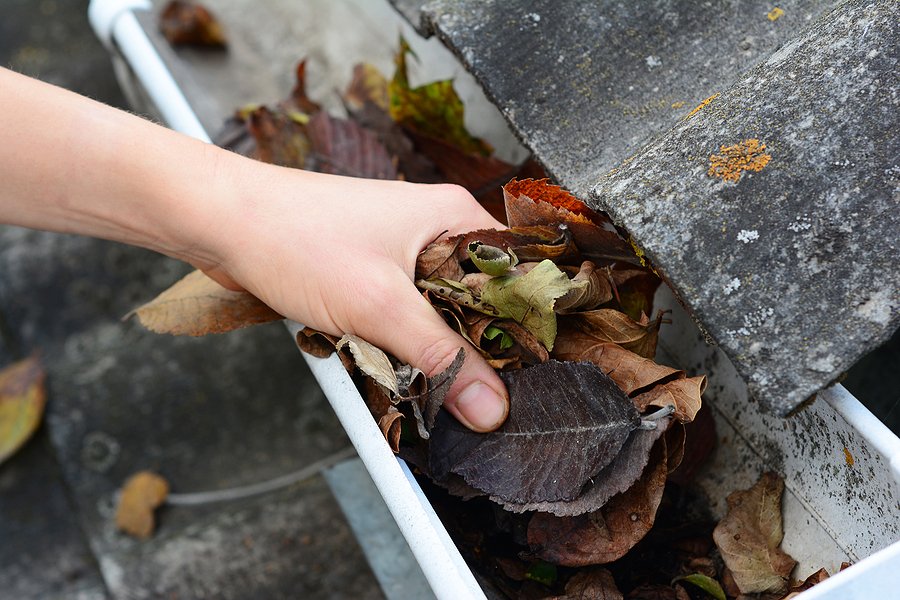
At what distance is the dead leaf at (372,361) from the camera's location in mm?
1088

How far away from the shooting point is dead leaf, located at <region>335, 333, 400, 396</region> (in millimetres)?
1088

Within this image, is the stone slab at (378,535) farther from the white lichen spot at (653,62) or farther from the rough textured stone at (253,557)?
the white lichen spot at (653,62)

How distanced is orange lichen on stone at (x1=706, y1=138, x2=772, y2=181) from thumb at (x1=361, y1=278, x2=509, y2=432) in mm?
377

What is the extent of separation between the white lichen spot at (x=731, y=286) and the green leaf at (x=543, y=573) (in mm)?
463

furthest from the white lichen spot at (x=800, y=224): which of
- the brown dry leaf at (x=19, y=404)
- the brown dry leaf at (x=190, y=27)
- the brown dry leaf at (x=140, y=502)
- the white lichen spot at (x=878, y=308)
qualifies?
the brown dry leaf at (x=19, y=404)

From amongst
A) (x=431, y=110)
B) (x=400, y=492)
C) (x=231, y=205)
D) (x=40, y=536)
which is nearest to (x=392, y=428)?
(x=400, y=492)

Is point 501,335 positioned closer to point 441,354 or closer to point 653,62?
point 441,354

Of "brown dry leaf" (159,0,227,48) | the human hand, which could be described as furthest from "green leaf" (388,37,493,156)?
"brown dry leaf" (159,0,227,48)

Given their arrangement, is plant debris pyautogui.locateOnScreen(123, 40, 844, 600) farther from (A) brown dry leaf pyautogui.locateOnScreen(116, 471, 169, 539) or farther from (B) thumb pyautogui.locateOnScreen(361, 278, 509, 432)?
(A) brown dry leaf pyautogui.locateOnScreen(116, 471, 169, 539)

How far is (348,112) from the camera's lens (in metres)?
1.78

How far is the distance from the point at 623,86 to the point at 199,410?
160 centimetres

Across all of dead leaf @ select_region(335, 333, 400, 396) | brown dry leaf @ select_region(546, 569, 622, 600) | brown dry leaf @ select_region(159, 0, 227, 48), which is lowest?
brown dry leaf @ select_region(546, 569, 622, 600)

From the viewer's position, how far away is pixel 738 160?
1011mm

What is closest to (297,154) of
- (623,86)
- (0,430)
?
(623,86)
